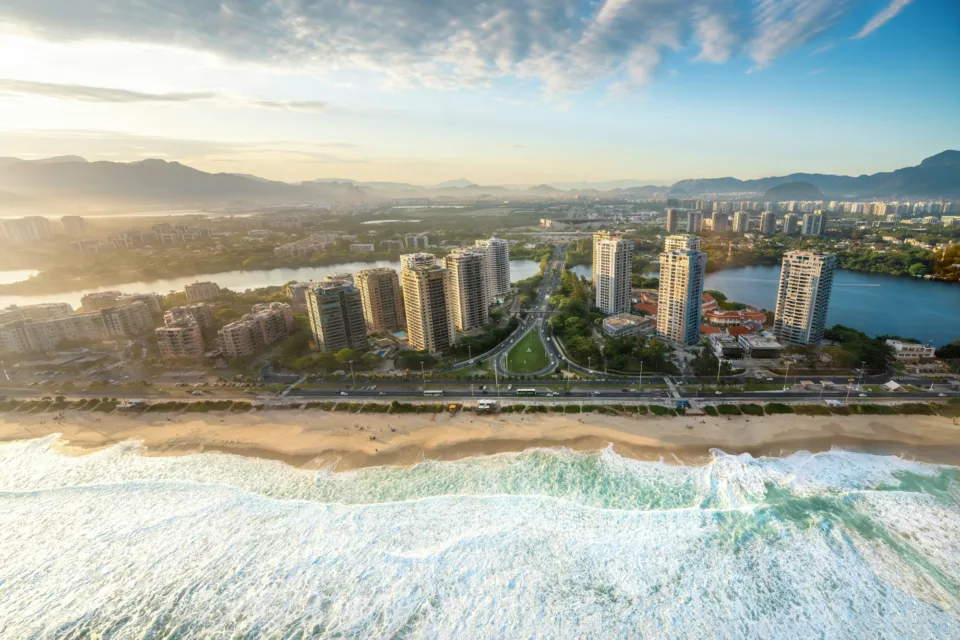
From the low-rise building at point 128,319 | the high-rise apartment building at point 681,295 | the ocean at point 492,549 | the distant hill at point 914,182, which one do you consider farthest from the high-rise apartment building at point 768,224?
the distant hill at point 914,182

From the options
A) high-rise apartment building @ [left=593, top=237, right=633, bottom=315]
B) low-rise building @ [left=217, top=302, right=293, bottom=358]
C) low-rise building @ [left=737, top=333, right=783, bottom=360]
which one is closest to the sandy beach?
low-rise building @ [left=737, top=333, right=783, bottom=360]

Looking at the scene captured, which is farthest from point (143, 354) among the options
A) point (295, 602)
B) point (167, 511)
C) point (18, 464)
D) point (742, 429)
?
point (742, 429)

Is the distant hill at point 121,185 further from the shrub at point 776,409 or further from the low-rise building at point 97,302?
the shrub at point 776,409

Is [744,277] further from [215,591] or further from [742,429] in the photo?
[215,591]

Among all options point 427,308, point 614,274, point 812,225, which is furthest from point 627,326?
point 812,225

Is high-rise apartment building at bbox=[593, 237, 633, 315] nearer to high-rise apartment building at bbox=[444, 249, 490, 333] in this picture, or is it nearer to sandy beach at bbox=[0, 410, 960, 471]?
high-rise apartment building at bbox=[444, 249, 490, 333]
